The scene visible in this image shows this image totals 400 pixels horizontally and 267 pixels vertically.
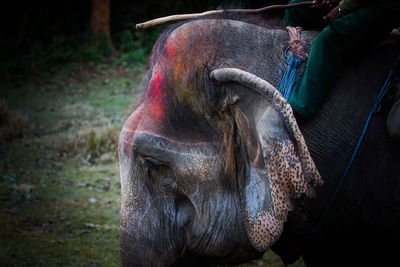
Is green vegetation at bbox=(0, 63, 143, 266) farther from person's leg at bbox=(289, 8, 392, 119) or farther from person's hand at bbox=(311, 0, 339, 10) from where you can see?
person's hand at bbox=(311, 0, 339, 10)

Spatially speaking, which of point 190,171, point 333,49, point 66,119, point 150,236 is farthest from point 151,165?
point 66,119

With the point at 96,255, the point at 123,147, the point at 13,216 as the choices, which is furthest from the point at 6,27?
the point at 123,147

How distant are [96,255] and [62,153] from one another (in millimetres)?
3188

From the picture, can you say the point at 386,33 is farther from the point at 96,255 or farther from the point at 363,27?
the point at 96,255

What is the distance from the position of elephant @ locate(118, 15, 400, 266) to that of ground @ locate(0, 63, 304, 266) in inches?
47.1

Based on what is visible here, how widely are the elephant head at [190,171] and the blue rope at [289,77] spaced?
0.92 feet

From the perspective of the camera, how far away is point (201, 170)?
238 centimetres

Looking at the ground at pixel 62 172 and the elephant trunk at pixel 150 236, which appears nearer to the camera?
the elephant trunk at pixel 150 236

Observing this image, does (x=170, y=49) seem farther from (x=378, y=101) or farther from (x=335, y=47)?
(x=378, y=101)

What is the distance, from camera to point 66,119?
8914 mm

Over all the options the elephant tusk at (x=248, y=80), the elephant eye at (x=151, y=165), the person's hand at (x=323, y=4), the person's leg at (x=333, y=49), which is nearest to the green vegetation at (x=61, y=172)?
the elephant eye at (x=151, y=165)

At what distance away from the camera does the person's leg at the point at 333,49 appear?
2.26 metres

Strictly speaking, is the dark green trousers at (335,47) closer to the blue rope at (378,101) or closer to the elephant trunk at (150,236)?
the blue rope at (378,101)

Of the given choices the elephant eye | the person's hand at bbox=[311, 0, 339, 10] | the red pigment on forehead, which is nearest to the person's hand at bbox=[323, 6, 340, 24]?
the person's hand at bbox=[311, 0, 339, 10]
